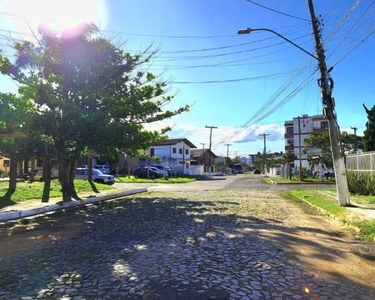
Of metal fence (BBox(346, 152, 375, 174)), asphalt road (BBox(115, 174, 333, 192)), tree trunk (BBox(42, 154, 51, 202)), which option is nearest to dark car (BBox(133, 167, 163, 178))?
asphalt road (BBox(115, 174, 333, 192))

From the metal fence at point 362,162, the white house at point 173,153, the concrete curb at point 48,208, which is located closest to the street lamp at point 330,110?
the metal fence at point 362,162

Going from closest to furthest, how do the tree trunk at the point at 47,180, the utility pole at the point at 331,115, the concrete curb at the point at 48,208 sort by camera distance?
the concrete curb at the point at 48,208, the utility pole at the point at 331,115, the tree trunk at the point at 47,180

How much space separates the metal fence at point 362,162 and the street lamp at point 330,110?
6.30 m

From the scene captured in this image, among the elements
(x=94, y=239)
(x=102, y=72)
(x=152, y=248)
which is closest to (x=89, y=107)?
(x=102, y=72)

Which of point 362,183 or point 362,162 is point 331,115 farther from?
point 362,162

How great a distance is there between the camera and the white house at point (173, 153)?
2677 inches

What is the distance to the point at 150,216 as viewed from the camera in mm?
12680

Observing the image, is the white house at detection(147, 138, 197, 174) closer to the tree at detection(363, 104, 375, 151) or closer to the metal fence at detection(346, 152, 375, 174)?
the tree at detection(363, 104, 375, 151)

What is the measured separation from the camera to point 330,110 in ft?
49.0

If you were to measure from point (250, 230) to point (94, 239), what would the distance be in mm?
3876

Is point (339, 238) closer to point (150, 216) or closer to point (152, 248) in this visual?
Result: point (152, 248)

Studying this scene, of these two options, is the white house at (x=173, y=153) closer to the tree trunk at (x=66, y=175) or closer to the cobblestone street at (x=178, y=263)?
the tree trunk at (x=66, y=175)

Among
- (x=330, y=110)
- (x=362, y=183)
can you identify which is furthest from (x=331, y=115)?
(x=362, y=183)

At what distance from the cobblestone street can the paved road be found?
0.5 inches
